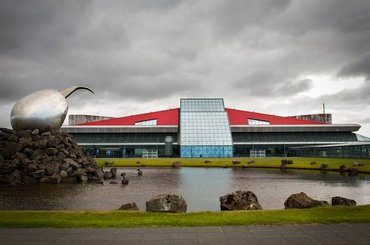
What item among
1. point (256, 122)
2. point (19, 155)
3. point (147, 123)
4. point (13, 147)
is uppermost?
point (256, 122)

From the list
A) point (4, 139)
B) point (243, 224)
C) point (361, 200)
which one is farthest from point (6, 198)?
point (361, 200)

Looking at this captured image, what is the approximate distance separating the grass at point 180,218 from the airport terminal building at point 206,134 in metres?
81.3

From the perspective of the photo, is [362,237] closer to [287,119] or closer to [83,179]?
[83,179]

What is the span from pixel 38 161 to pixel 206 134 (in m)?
70.0

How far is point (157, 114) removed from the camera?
368 feet

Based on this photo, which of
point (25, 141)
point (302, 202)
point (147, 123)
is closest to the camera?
point (302, 202)

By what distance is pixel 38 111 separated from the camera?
31.6 m

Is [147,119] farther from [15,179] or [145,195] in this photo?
[145,195]

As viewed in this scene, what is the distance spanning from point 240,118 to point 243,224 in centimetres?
10133

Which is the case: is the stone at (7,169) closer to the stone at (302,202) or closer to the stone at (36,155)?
the stone at (36,155)

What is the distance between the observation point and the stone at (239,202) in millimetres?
14582

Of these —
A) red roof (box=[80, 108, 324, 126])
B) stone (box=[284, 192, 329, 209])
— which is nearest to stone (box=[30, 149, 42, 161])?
stone (box=[284, 192, 329, 209])

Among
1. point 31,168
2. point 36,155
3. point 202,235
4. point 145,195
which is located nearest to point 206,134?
point 36,155

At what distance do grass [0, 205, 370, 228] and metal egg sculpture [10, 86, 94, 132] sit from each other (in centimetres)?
2067
